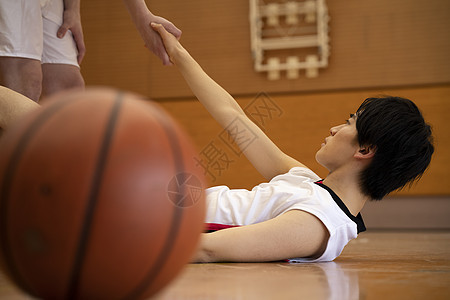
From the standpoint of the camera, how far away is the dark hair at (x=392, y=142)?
1444 millimetres

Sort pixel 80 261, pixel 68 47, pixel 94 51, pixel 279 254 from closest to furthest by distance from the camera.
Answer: pixel 80 261 → pixel 279 254 → pixel 68 47 → pixel 94 51

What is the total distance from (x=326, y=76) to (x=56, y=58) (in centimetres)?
269

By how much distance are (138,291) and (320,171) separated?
3414 mm

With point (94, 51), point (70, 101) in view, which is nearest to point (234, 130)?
A: point (70, 101)

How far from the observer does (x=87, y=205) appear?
600 millimetres

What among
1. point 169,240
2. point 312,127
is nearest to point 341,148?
point 169,240

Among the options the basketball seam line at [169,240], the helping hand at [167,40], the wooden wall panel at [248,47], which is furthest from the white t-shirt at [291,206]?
the wooden wall panel at [248,47]

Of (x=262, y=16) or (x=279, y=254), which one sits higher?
(x=262, y=16)

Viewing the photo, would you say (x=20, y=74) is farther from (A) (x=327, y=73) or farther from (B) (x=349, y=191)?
(A) (x=327, y=73)

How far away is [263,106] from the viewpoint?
426 cm

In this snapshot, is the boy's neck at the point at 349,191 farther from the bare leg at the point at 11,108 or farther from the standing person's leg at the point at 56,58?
the standing person's leg at the point at 56,58

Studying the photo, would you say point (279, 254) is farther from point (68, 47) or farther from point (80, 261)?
point (68, 47)

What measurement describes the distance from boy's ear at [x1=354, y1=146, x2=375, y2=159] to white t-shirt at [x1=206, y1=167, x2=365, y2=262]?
0.46 ft

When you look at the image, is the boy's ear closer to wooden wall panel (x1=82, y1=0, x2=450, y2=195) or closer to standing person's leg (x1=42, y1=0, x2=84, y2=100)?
standing person's leg (x1=42, y1=0, x2=84, y2=100)
